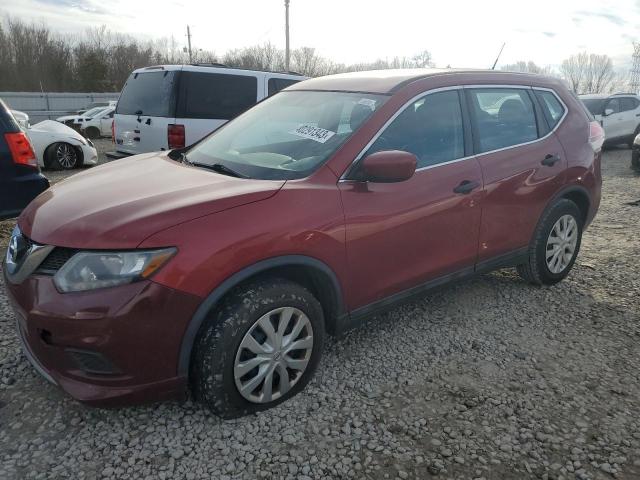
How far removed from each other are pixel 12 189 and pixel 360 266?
335 centimetres

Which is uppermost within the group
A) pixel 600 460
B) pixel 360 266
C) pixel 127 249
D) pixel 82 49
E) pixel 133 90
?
pixel 82 49

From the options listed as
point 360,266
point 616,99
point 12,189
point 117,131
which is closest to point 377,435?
point 360,266

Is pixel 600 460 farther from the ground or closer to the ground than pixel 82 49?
closer to the ground

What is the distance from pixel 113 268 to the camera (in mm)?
2150

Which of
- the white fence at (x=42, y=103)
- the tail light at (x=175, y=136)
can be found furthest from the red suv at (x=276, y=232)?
the white fence at (x=42, y=103)

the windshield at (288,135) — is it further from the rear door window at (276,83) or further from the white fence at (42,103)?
the white fence at (42,103)

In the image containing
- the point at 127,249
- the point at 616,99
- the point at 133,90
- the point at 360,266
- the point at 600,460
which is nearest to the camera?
the point at 127,249

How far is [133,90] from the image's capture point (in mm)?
7418

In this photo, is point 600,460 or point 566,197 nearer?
point 600,460

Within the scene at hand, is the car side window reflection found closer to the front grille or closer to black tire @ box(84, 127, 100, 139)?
the front grille

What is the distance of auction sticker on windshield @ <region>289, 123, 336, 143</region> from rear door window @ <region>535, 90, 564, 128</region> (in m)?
2.10

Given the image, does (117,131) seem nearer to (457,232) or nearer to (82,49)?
(457,232)

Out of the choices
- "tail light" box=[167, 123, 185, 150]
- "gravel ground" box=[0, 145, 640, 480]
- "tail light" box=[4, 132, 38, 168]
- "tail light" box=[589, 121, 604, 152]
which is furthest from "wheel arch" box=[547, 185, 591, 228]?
"tail light" box=[167, 123, 185, 150]

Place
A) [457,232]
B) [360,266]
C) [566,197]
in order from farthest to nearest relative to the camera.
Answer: [566,197] → [457,232] → [360,266]
